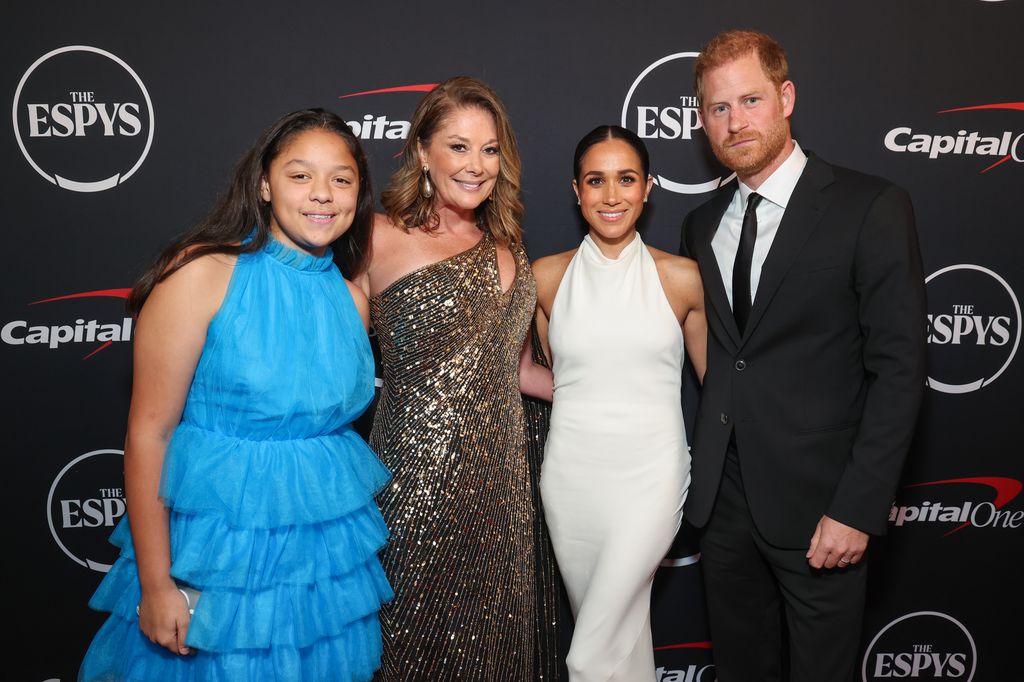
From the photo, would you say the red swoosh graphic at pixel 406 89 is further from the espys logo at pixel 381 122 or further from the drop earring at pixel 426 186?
the drop earring at pixel 426 186

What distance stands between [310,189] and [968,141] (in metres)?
2.34

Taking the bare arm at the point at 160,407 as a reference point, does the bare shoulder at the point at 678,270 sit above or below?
above

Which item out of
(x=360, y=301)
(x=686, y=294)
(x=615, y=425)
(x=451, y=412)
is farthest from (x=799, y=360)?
(x=360, y=301)

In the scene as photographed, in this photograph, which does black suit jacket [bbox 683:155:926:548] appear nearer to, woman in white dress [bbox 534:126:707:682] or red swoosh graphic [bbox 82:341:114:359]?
woman in white dress [bbox 534:126:707:682]

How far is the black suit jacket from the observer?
1938mm

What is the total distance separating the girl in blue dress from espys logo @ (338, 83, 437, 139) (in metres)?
0.77

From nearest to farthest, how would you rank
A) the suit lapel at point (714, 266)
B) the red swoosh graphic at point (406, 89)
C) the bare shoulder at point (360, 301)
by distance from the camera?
the bare shoulder at point (360, 301)
the suit lapel at point (714, 266)
the red swoosh graphic at point (406, 89)

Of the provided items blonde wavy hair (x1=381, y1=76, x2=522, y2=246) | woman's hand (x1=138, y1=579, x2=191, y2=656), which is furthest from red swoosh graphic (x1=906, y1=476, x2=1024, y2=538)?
woman's hand (x1=138, y1=579, x2=191, y2=656)

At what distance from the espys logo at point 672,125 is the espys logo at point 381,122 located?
722 mm

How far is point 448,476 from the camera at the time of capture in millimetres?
2125

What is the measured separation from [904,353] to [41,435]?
274 centimetres

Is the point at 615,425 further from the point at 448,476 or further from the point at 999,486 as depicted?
the point at 999,486

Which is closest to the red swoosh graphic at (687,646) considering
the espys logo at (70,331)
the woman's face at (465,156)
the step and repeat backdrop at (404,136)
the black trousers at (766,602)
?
the step and repeat backdrop at (404,136)

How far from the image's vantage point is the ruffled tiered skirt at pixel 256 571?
64.1 inches
